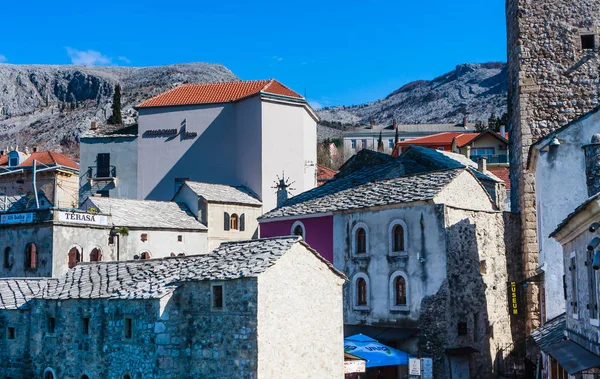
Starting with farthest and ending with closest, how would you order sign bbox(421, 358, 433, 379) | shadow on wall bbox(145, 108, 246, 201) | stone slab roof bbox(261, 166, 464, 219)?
1. shadow on wall bbox(145, 108, 246, 201)
2. stone slab roof bbox(261, 166, 464, 219)
3. sign bbox(421, 358, 433, 379)

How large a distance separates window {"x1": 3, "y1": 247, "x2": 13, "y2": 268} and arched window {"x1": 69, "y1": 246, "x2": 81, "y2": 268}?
116 inches

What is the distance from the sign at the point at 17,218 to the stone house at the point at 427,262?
39.7 ft

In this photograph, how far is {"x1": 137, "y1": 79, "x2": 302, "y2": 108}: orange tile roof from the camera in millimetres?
51531

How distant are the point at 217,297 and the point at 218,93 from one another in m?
33.2

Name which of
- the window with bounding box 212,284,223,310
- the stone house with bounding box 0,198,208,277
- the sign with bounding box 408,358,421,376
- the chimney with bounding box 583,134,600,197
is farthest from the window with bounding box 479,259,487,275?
the stone house with bounding box 0,198,208,277

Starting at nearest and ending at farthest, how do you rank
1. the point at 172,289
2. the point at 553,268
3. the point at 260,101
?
the point at 172,289, the point at 553,268, the point at 260,101

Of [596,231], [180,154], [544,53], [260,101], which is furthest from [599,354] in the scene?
[180,154]

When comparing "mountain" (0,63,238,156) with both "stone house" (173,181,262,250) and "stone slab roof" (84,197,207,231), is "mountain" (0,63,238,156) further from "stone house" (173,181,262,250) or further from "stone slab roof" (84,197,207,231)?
"stone slab roof" (84,197,207,231)

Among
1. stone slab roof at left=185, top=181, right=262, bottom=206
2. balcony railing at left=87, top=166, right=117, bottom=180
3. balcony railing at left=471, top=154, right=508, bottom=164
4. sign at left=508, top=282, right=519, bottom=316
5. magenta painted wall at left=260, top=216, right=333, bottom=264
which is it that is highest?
balcony railing at left=471, top=154, right=508, bottom=164

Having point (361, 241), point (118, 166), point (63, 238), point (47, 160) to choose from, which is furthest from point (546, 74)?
point (47, 160)

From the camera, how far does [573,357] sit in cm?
1366

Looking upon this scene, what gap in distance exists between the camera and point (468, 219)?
29.2m

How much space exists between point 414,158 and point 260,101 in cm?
1616

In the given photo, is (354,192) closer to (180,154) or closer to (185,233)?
(185,233)
